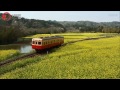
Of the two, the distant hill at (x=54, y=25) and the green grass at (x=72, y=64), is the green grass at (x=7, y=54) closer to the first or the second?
the green grass at (x=72, y=64)

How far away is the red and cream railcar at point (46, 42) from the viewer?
26.9 feet

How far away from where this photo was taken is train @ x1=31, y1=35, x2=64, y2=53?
8215 millimetres

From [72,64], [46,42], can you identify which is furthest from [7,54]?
[72,64]

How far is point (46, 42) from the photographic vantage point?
8750mm

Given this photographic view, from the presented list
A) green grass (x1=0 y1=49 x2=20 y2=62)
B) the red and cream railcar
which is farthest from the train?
green grass (x1=0 y1=49 x2=20 y2=62)

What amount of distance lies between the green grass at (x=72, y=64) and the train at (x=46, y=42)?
0.28 metres

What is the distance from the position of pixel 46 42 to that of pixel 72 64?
1.56m

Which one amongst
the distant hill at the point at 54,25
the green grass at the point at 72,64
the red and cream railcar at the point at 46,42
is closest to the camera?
the green grass at the point at 72,64

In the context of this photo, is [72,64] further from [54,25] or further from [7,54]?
[7,54]

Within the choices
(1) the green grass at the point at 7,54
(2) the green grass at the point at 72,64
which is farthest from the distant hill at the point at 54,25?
(1) the green grass at the point at 7,54
